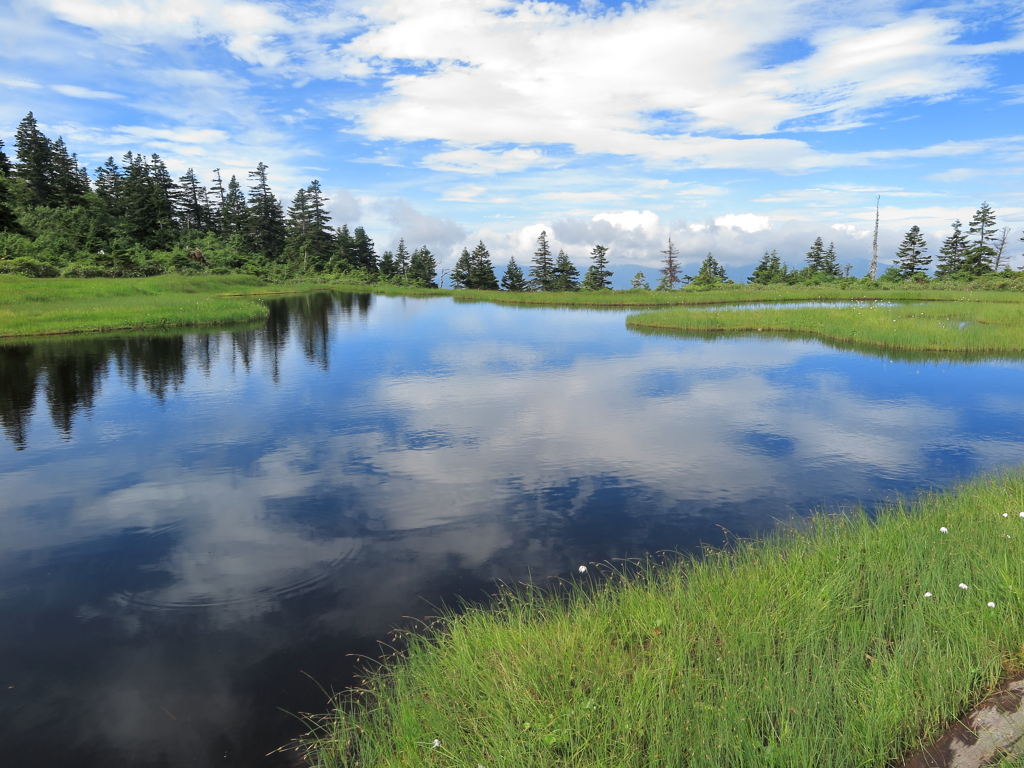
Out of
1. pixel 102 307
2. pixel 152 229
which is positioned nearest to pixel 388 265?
pixel 152 229

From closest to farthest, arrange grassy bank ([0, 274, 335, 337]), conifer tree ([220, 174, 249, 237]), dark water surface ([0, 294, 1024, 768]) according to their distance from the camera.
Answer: dark water surface ([0, 294, 1024, 768]) → grassy bank ([0, 274, 335, 337]) → conifer tree ([220, 174, 249, 237])

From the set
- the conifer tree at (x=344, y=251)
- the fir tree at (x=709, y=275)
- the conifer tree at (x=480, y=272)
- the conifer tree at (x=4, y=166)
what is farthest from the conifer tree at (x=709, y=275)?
the conifer tree at (x=4, y=166)

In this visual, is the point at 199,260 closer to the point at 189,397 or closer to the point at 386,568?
the point at 189,397

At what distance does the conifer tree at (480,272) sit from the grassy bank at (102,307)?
155ft

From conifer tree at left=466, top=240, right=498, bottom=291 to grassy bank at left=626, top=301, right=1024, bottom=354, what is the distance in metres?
52.3

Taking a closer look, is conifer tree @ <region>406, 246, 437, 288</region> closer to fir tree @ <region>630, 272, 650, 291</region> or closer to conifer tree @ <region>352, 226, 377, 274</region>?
conifer tree @ <region>352, 226, 377, 274</region>

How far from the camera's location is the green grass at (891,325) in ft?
81.2

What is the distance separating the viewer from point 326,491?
10.6 metres

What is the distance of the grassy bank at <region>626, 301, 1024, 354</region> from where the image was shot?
2475 cm

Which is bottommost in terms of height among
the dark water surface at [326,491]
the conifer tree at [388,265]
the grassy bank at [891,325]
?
the dark water surface at [326,491]

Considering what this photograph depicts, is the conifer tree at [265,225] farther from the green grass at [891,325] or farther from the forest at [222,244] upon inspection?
the green grass at [891,325]

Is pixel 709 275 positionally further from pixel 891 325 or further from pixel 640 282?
pixel 891 325

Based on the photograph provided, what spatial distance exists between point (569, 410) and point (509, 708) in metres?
12.0

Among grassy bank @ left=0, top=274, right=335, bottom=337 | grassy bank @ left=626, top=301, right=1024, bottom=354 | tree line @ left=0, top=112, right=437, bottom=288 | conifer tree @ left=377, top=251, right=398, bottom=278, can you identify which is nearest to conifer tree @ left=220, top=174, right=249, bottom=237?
tree line @ left=0, top=112, right=437, bottom=288
